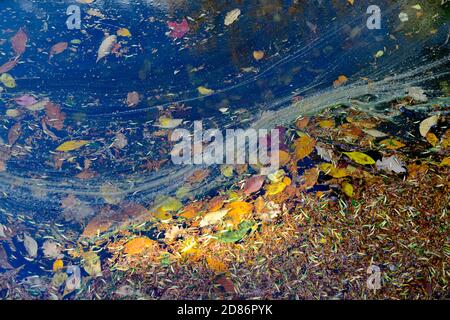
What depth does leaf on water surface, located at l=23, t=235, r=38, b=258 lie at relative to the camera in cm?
220

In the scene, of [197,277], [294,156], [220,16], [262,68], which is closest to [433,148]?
[294,156]

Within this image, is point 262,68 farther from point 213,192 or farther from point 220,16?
point 213,192

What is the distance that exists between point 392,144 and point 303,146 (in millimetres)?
480

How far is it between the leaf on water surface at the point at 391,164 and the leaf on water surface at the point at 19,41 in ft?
7.95

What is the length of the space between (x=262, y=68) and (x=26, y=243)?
5.72 feet

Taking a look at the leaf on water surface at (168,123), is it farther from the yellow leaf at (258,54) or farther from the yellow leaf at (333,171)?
the yellow leaf at (333,171)

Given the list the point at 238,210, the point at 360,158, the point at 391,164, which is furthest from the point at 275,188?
the point at 391,164

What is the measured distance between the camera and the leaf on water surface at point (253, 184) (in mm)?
2236

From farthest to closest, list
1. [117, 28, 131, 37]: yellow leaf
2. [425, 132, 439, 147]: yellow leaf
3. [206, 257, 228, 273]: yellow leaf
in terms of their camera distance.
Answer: [117, 28, 131, 37]: yellow leaf → [425, 132, 439, 147]: yellow leaf → [206, 257, 228, 273]: yellow leaf

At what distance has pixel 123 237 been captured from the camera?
86.5 inches

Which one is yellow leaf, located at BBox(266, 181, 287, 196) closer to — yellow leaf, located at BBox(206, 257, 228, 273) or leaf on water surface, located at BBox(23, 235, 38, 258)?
yellow leaf, located at BBox(206, 257, 228, 273)

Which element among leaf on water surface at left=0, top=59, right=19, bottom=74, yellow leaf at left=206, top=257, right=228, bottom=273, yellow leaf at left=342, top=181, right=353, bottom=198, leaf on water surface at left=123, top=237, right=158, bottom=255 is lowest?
yellow leaf at left=206, top=257, right=228, bottom=273

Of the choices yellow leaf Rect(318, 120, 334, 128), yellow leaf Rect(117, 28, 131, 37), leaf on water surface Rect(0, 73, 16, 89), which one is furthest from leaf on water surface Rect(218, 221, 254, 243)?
leaf on water surface Rect(0, 73, 16, 89)

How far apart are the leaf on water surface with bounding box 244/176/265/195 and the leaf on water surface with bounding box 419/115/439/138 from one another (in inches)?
36.8
